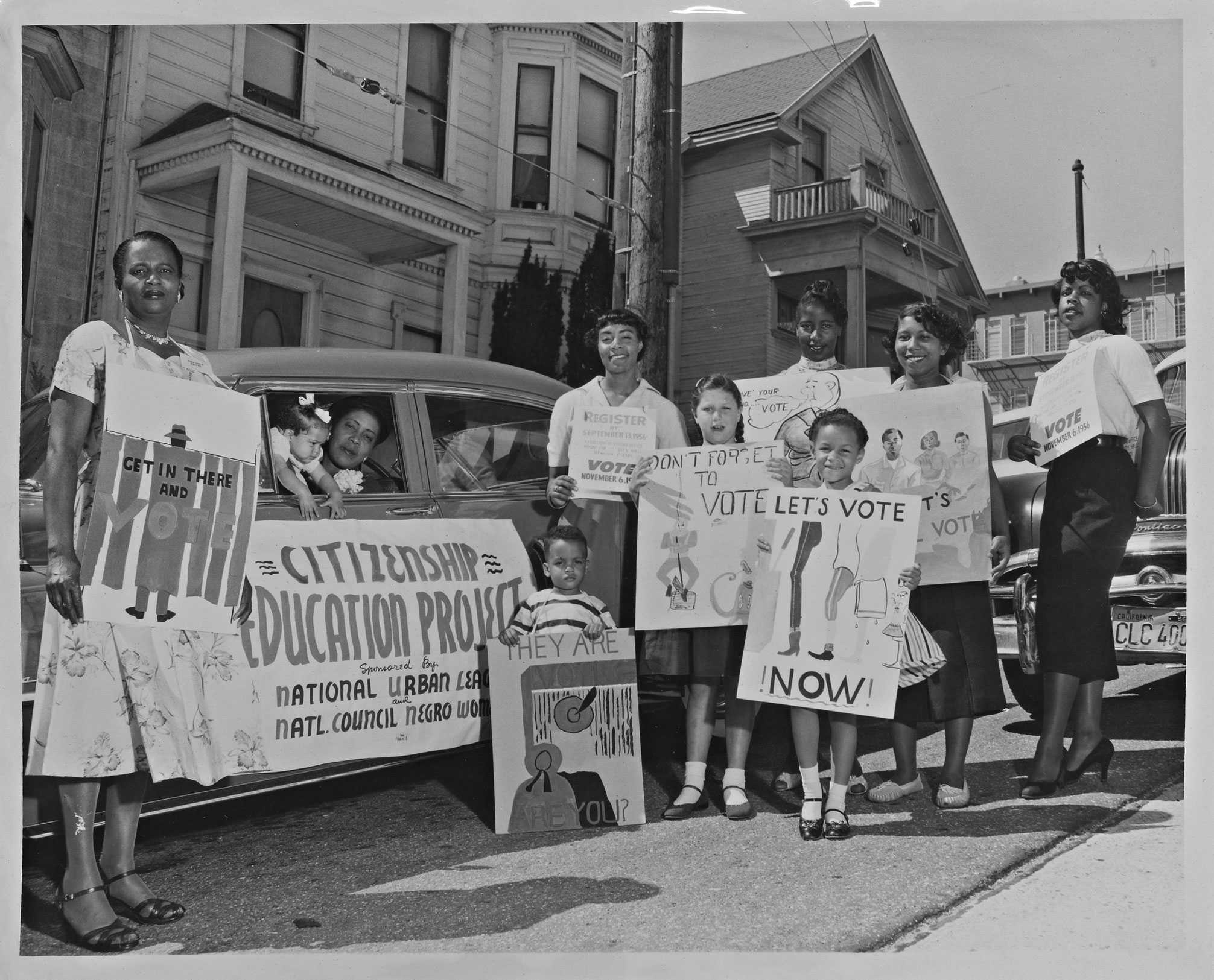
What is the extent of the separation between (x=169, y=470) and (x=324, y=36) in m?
1.70

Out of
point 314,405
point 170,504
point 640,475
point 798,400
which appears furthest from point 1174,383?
point 170,504

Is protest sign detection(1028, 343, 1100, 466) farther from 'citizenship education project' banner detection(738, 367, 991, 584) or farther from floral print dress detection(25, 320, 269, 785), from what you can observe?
floral print dress detection(25, 320, 269, 785)

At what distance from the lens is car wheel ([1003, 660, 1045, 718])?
4422mm

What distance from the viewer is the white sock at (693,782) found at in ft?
11.9

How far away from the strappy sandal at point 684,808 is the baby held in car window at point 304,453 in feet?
4.88

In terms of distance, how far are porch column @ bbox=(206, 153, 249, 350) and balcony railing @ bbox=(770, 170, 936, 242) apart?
7.92 feet

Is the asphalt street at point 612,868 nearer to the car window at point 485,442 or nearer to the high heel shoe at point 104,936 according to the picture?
the high heel shoe at point 104,936

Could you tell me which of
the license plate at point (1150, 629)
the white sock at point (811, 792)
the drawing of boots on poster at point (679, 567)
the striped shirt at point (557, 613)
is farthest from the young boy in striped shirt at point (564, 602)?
the license plate at point (1150, 629)

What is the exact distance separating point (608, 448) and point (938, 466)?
1.14 m

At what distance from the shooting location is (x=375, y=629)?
3.46 metres

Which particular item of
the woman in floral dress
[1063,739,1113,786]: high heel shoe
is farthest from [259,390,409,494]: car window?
[1063,739,1113,786]: high heel shoe

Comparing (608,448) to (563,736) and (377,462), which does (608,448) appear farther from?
(563,736)

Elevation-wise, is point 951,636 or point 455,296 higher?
point 455,296

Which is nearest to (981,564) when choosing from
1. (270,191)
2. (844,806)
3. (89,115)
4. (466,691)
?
(844,806)
